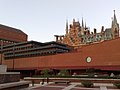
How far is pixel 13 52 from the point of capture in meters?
86.4

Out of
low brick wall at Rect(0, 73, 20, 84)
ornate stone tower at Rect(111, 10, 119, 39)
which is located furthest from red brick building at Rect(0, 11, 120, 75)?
ornate stone tower at Rect(111, 10, 119, 39)

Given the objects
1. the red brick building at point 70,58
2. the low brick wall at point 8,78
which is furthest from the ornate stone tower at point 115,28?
the low brick wall at point 8,78

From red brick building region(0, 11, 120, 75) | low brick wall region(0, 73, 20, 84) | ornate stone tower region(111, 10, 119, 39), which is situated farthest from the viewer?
ornate stone tower region(111, 10, 119, 39)

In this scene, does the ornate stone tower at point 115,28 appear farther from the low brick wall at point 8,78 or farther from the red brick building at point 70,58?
the low brick wall at point 8,78

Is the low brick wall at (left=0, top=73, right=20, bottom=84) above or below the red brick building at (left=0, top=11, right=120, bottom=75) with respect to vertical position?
below

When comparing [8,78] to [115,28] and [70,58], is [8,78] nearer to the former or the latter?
[70,58]

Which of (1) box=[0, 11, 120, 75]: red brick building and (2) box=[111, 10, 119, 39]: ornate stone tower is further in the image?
(2) box=[111, 10, 119, 39]: ornate stone tower

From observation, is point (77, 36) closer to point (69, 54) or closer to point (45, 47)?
point (45, 47)

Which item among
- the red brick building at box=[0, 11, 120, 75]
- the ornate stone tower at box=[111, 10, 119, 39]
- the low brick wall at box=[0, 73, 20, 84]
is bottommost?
the low brick wall at box=[0, 73, 20, 84]

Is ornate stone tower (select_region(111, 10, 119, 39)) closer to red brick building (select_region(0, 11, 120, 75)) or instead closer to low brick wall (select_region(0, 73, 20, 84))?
red brick building (select_region(0, 11, 120, 75))

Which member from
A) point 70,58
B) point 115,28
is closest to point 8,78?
point 70,58

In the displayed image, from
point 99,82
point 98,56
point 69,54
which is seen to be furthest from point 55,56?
point 99,82

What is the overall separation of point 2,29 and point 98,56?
236 feet

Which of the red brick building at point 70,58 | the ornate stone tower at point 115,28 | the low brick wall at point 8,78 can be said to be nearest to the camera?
the low brick wall at point 8,78
